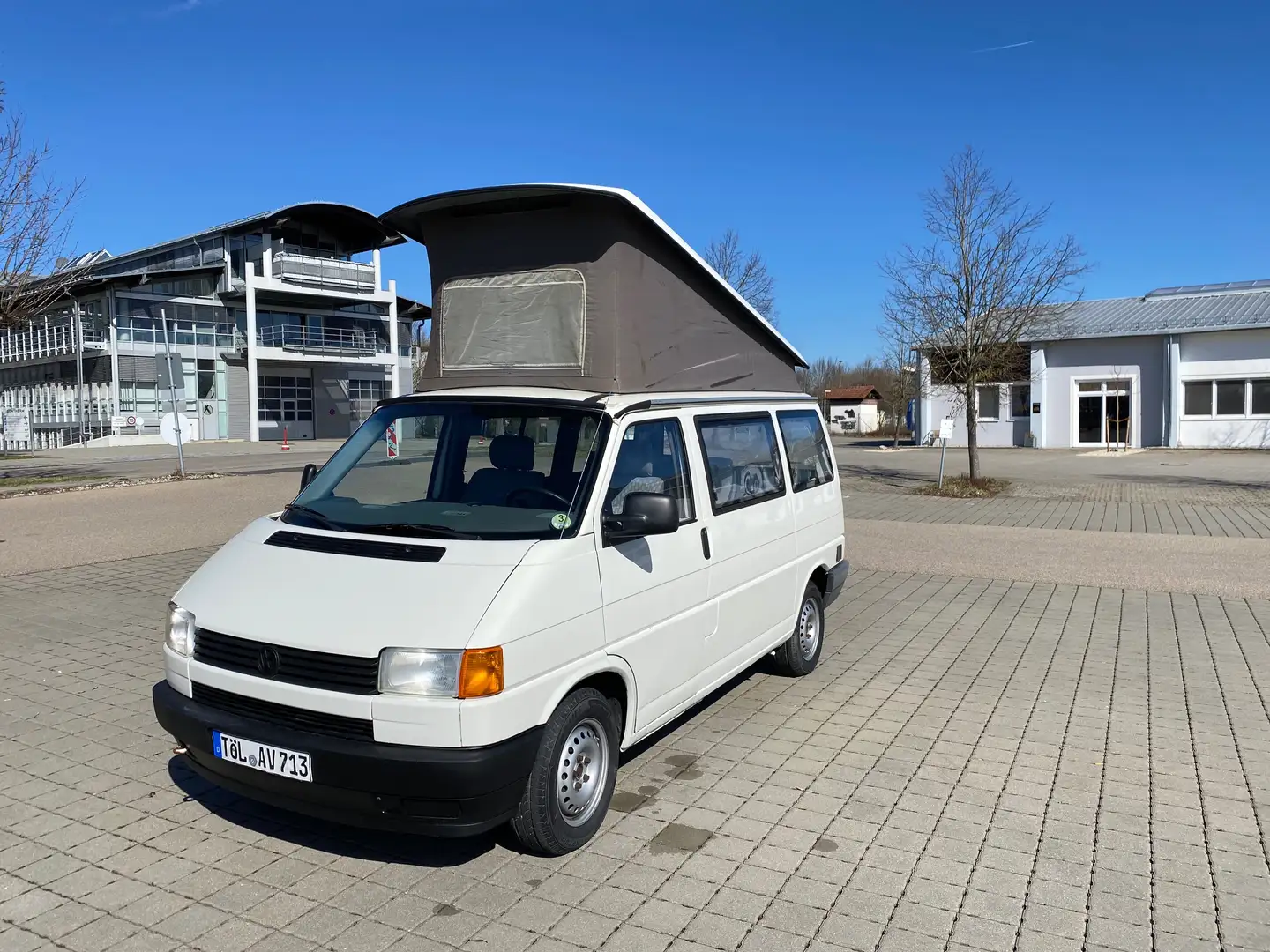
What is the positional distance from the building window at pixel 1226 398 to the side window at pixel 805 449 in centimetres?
3215

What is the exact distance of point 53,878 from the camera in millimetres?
3811

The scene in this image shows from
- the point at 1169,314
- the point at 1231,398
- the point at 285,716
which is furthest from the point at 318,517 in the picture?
the point at 1169,314

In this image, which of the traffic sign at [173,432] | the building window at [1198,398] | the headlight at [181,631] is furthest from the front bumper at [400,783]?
the traffic sign at [173,432]

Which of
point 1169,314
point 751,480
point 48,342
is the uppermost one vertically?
point 48,342

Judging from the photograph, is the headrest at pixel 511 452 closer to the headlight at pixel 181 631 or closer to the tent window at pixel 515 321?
the tent window at pixel 515 321

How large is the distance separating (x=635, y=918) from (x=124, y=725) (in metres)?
3.63

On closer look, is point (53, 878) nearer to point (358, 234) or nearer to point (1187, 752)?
point (1187, 752)

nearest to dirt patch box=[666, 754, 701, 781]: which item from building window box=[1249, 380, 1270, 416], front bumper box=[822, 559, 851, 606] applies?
front bumper box=[822, 559, 851, 606]

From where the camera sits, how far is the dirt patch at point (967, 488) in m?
19.3

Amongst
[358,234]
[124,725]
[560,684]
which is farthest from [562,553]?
[358,234]

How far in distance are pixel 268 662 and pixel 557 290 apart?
2.36m

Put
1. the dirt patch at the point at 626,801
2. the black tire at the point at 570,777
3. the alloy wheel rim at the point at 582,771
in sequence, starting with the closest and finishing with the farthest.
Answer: the black tire at the point at 570,777 < the alloy wheel rim at the point at 582,771 < the dirt patch at the point at 626,801

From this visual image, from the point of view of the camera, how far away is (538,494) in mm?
4340

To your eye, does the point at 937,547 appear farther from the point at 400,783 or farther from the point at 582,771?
the point at 400,783
